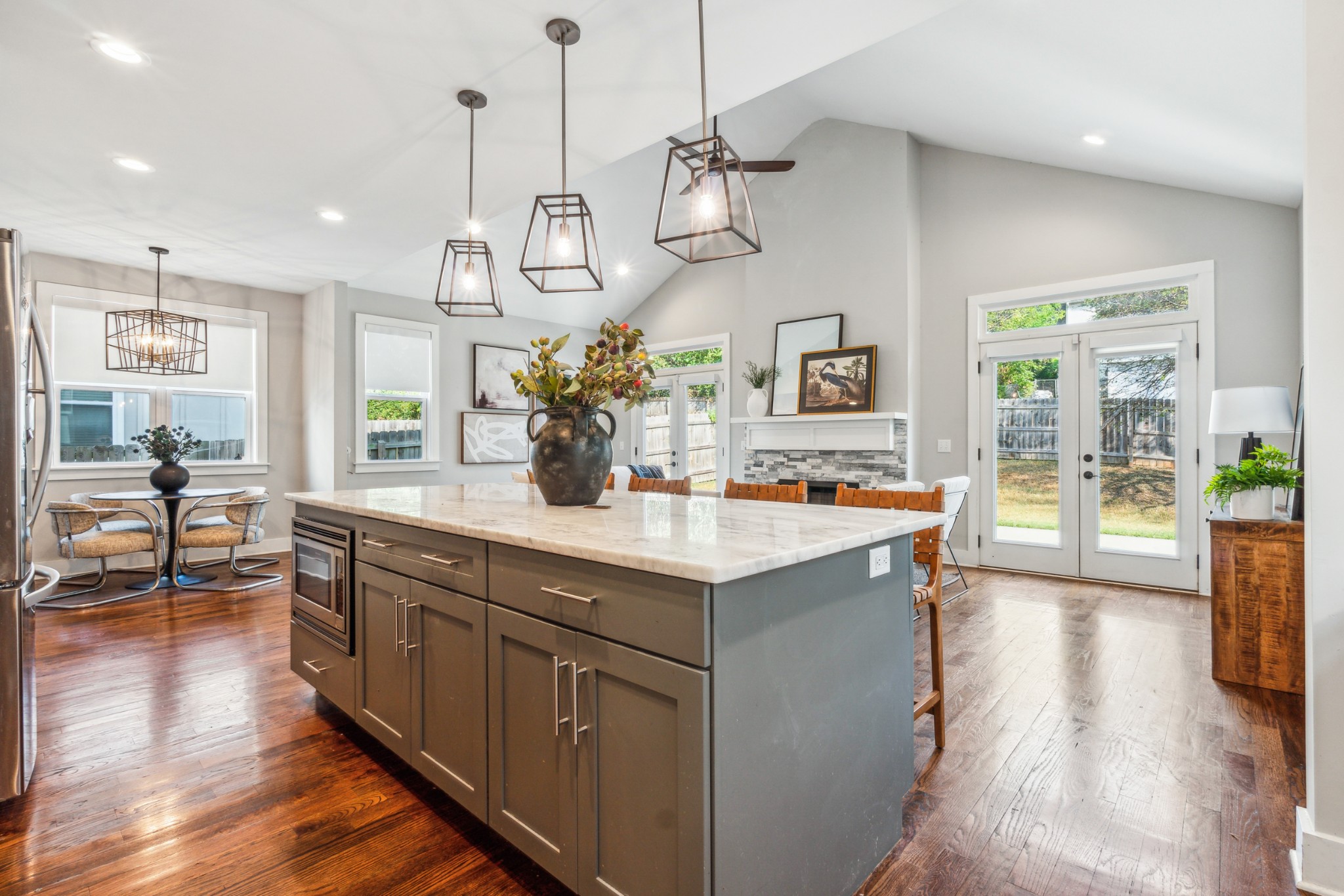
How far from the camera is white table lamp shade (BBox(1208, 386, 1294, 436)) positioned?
3.42 metres

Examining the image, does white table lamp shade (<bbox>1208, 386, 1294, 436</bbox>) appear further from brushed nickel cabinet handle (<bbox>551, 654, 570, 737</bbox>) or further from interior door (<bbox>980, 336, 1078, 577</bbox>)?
brushed nickel cabinet handle (<bbox>551, 654, 570, 737</bbox>)

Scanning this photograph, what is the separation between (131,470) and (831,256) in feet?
21.9

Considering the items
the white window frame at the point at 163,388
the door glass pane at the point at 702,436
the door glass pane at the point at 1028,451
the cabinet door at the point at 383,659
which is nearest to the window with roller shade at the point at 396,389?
the white window frame at the point at 163,388

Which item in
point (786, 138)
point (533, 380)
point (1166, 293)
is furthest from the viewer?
point (786, 138)

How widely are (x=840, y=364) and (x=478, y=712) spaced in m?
5.10

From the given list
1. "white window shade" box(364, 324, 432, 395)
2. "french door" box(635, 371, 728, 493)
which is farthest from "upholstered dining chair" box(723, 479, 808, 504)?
"white window shade" box(364, 324, 432, 395)

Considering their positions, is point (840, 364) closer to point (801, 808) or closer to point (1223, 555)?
point (1223, 555)

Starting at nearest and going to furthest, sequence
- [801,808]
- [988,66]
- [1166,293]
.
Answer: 1. [801,808]
2. [988,66]
3. [1166,293]

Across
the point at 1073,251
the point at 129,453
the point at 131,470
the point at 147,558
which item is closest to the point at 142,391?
the point at 129,453

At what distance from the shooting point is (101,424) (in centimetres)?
533

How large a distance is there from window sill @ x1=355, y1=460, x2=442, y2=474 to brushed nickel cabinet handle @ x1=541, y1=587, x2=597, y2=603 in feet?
18.6

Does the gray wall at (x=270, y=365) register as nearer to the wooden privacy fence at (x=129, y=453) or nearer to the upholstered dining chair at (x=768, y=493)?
the wooden privacy fence at (x=129, y=453)

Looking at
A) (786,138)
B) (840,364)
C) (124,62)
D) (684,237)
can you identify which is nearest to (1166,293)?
(840,364)

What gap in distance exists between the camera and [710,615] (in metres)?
1.13
